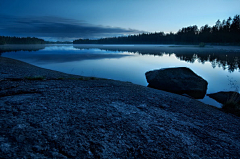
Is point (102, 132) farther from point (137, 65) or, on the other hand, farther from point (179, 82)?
point (137, 65)

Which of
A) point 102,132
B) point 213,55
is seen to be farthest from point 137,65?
point 213,55

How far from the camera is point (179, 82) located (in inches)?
480

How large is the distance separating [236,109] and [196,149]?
19.6 ft

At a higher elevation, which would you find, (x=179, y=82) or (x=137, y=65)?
(x=137, y=65)

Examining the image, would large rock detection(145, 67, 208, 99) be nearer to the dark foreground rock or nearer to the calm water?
the calm water

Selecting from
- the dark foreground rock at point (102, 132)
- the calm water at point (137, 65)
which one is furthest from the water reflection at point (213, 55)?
the dark foreground rock at point (102, 132)

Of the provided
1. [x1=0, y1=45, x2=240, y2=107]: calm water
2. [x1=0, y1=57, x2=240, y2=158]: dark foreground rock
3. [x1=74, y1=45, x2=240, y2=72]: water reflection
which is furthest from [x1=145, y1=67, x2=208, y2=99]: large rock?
[x1=74, y1=45, x2=240, y2=72]: water reflection

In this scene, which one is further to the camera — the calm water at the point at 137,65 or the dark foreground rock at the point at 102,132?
the calm water at the point at 137,65

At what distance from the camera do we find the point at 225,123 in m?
5.37

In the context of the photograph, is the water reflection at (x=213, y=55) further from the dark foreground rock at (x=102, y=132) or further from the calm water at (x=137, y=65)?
the dark foreground rock at (x=102, y=132)

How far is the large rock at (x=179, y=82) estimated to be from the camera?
11.7 m

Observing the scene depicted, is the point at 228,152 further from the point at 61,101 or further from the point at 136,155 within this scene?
the point at 61,101

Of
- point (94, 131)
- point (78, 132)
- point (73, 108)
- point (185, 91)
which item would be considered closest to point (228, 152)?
point (94, 131)

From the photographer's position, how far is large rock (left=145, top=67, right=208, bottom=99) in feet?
38.4
